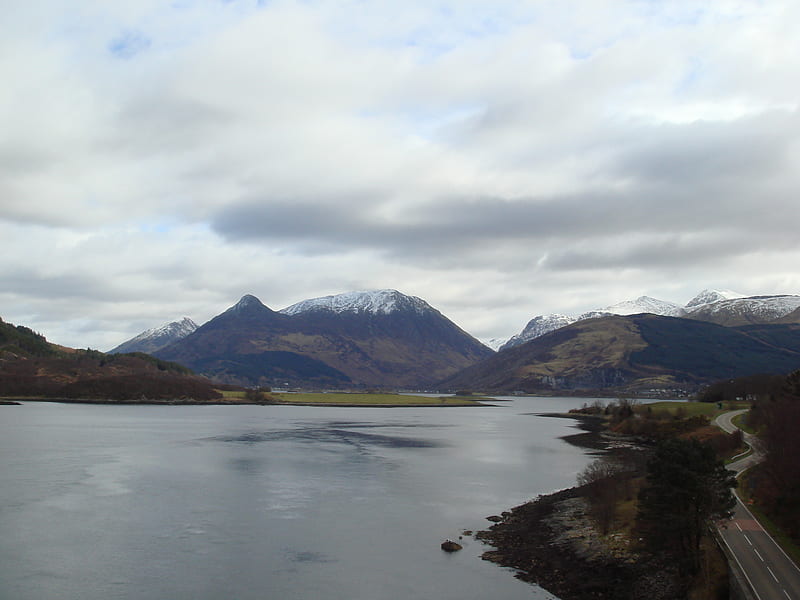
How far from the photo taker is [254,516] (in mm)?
53531

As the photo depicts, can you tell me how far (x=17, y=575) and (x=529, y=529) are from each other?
110ft

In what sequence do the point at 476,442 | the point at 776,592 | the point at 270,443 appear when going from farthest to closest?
the point at 476,442
the point at 270,443
the point at 776,592

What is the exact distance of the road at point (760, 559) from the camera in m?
30.6

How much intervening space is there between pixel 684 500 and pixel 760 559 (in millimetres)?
5065

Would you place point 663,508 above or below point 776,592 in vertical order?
above

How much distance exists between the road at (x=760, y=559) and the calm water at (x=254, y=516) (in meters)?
11.0

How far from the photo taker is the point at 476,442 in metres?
123

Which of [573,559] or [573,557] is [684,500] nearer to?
[573,559]

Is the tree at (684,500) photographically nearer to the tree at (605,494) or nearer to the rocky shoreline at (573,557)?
the rocky shoreline at (573,557)

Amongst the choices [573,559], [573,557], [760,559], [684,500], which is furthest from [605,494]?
[684,500]

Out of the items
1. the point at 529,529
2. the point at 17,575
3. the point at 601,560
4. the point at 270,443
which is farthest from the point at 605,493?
the point at 270,443

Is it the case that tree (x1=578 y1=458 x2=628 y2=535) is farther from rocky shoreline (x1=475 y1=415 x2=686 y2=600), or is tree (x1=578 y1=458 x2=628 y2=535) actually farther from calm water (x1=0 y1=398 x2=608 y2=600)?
calm water (x1=0 y1=398 x2=608 y2=600)

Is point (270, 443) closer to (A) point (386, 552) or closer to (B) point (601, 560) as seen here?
(A) point (386, 552)

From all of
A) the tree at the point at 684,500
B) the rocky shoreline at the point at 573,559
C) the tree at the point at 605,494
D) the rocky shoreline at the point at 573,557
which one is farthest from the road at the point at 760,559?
the tree at the point at 605,494
